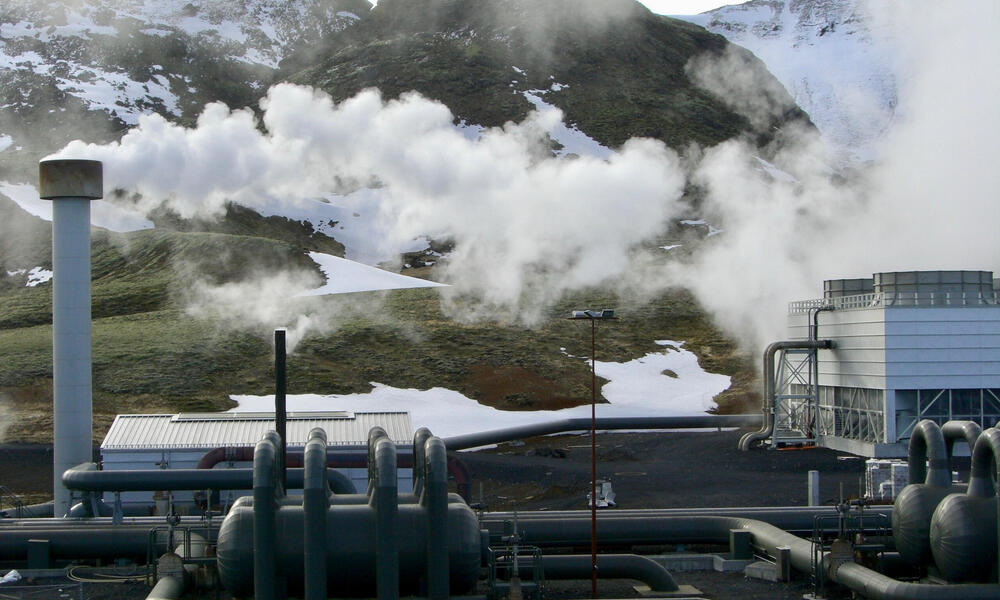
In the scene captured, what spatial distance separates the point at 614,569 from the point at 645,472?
22588 mm

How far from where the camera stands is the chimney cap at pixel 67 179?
145 feet

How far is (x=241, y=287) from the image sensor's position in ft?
357

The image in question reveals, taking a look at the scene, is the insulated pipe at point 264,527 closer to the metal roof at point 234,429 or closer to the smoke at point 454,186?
the metal roof at point 234,429

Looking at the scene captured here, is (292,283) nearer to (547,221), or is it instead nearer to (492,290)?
(492,290)

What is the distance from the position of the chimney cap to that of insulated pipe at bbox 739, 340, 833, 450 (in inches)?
1378

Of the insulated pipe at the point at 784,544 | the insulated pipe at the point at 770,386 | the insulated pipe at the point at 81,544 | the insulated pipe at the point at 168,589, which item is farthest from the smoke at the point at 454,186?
the insulated pipe at the point at 168,589

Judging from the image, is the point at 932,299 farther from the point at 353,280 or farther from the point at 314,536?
the point at 353,280

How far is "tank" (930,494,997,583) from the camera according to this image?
2862 centimetres

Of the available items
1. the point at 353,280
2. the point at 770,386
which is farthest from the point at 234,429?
the point at 353,280

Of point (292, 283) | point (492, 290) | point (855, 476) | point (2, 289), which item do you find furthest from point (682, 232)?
point (855, 476)

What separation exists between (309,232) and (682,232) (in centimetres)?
5097

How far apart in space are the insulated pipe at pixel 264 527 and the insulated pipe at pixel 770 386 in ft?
127

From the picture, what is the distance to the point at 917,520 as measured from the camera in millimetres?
30453

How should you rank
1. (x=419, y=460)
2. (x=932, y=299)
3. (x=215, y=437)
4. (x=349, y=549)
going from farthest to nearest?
1. (x=932, y=299)
2. (x=215, y=437)
3. (x=419, y=460)
4. (x=349, y=549)
